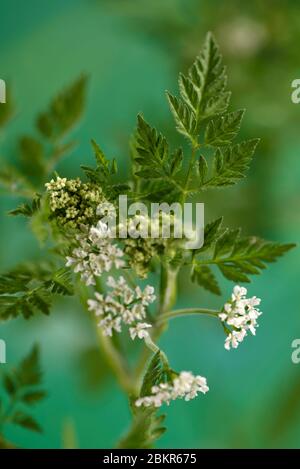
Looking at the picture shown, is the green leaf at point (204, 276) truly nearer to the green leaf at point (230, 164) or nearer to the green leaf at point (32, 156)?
the green leaf at point (230, 164)

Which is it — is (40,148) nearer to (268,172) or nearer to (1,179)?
(1,179)

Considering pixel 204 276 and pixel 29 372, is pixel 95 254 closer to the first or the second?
pixel 204 276

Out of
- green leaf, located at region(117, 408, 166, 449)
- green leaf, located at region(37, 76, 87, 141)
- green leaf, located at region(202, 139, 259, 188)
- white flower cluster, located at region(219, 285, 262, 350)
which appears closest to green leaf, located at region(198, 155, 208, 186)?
green leaf, located at region(202, 139, 259, 188)

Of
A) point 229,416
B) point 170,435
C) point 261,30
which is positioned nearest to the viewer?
point 261,30

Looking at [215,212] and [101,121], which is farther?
[101,121]

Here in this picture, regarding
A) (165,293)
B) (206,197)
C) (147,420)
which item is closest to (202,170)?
(165,293)

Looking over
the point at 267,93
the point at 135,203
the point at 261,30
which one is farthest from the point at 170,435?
the point at 135,203

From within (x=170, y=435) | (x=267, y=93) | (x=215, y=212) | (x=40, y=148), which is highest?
(x=267, y=93)

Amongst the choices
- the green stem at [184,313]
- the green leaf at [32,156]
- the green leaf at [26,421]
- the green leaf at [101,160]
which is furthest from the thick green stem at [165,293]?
the green leaf at [32,156]
